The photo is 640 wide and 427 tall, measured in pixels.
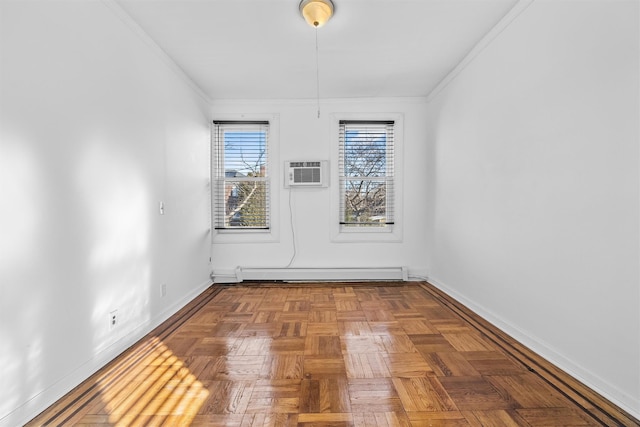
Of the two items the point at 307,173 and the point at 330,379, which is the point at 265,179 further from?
the point at 330,379

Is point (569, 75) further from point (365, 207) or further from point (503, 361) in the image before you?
point (365, 207)

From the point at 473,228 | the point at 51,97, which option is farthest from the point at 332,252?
the point at 51,97

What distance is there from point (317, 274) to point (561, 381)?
270 centimetres

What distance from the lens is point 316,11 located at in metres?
2.14

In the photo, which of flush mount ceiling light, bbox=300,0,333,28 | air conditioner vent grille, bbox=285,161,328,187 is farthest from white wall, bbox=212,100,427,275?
flush mount ceiling light, bbox=300,0,333,28

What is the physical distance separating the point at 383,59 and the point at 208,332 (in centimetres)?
286

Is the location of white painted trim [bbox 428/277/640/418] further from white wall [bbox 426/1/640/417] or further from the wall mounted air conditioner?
the wall mounted air conditioner

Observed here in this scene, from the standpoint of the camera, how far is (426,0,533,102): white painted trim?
2.15 m

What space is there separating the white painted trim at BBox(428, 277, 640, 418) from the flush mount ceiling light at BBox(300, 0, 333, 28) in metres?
2.60

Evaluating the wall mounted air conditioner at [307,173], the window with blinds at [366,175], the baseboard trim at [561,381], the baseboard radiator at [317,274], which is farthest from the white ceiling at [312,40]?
the baseboard trim at [561,381]

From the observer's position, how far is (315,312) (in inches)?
113

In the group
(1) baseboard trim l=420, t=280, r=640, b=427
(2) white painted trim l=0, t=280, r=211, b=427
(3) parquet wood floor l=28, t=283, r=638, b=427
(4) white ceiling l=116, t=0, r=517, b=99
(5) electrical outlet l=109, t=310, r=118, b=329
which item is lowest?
(3) parquet wood floor l=28, t=283, r=638, b=427

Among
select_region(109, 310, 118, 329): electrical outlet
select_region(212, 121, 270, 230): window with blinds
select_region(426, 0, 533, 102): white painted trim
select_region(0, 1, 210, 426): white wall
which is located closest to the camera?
select_region(0, 1, 210, 426): white wall

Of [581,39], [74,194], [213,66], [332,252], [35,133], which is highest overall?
[213,66]
